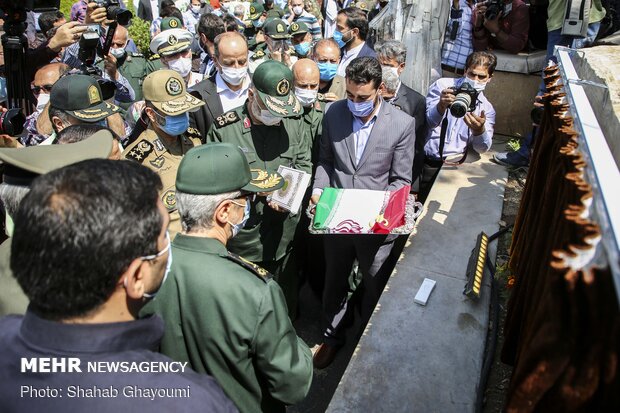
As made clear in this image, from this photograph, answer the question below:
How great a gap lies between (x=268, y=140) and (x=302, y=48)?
3010mm

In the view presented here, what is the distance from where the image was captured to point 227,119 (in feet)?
11.3

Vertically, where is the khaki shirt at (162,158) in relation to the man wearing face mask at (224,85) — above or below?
below

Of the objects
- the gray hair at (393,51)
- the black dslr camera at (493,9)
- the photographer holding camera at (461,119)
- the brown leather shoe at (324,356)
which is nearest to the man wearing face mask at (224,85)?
the gray hair at (393,51)

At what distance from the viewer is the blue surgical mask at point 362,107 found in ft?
11.2

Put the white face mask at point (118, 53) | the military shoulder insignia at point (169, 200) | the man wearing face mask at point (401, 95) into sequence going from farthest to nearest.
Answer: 1. the white face mask at point (118, 53)
2. the man wearing face mask at point (401, 95)
3. the military shoulder insignia at point (169, 200)

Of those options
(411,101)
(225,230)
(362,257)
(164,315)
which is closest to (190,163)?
(225,230)

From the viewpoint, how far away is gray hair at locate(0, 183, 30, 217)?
6.37ft

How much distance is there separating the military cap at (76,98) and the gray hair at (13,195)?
1.34m

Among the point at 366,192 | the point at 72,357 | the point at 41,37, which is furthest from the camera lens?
the point at 41,37

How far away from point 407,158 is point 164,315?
2221 mm

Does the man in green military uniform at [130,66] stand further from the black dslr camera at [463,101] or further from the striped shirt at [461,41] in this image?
the striped shirt at [461,41]

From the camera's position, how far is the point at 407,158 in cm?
354

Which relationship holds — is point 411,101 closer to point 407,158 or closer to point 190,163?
point 407,158

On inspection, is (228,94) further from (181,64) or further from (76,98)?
(76,98)
